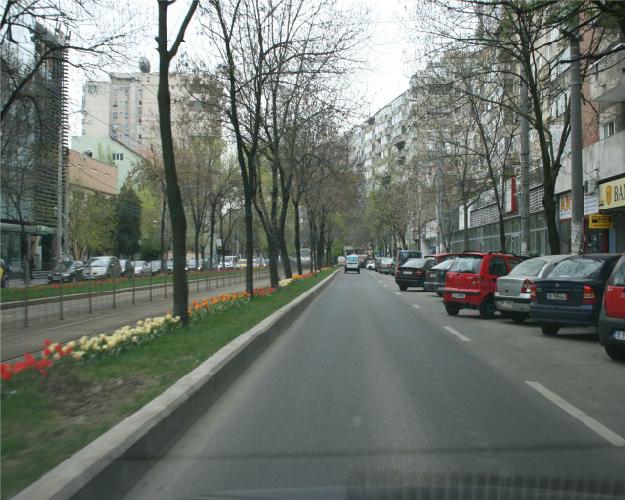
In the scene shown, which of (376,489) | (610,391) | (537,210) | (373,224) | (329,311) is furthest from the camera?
(373,224)

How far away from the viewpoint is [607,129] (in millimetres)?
27203

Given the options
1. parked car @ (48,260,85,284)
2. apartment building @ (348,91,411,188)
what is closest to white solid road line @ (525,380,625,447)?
parked car @ (48,260,85,284)

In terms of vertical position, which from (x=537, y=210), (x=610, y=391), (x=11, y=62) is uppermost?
(x=11, y=62)

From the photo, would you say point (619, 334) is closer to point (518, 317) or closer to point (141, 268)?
point (518, 317)

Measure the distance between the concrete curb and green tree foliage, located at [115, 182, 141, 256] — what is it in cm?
6499

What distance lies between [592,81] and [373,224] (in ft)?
178

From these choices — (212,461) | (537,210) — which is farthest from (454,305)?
(537,210)

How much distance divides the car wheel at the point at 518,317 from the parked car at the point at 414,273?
15.2 meters

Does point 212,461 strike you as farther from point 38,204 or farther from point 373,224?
point 373,224

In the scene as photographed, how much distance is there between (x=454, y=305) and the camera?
18.5 meters

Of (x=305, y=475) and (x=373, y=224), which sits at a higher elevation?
(x=373, y=224)

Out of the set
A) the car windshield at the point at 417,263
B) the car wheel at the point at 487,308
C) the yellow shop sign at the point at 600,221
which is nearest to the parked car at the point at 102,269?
the car windshield at the point at 417,263

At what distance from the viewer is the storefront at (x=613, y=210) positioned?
2366 centimetres

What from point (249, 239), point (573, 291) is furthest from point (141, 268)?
point (573, 291)
